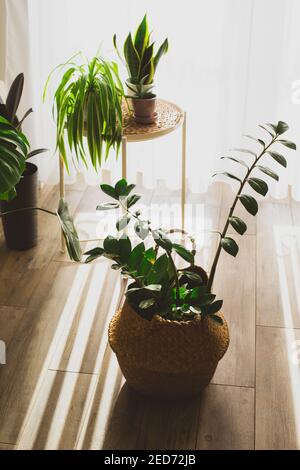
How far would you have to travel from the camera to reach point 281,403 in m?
2.12

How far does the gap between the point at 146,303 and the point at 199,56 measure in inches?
54.9

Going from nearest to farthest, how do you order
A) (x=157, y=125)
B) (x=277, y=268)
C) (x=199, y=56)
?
(x=157, y=125), (x=277, y=268), (x=199, y=56)

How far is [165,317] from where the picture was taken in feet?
6.73

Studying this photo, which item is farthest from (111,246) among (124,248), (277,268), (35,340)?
(277,268)

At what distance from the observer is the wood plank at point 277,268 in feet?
8.19

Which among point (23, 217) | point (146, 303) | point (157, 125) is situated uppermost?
point (157, 125)

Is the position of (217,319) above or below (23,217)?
above

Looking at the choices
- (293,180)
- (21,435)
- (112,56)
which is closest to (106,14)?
(112,56)

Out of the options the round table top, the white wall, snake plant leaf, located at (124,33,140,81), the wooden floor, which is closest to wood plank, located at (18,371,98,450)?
the wooden floor

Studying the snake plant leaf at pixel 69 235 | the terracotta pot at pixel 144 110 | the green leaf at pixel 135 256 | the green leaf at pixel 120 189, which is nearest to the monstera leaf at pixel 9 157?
the snake plant leaf at pixel 69 235

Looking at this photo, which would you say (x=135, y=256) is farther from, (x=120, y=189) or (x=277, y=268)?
(x=277, y=268)

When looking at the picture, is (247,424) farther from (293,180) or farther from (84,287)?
(293,180)

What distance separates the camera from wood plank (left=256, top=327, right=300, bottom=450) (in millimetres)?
2012

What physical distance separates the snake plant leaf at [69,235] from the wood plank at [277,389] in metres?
0.67
